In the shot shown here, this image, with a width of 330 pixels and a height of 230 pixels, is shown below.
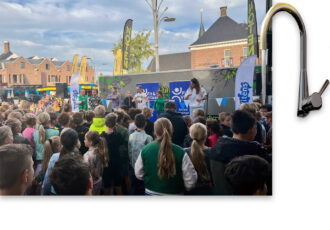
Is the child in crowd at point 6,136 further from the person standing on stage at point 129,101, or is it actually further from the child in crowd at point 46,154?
the person standing on stage at point 129,101

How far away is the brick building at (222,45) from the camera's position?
219cm

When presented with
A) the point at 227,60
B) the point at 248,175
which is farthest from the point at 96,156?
the point at 227,60

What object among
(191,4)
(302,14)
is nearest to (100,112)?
(191,4)

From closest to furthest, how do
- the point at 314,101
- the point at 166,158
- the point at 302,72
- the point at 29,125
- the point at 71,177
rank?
1. the point at 314,101
2. the point at 302,72
3. the point at 166,158
4. the point at 71,177
5. the point at 29,125

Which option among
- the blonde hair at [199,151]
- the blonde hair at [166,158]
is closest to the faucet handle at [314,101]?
the blonde hair at [199,151]

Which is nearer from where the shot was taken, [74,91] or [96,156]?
[96,156]

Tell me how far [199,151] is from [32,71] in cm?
161

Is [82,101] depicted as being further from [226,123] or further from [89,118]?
[226,123]

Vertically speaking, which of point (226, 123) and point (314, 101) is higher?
point (314, 101)

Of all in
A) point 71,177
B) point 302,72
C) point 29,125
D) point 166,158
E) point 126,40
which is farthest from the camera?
point 29,125

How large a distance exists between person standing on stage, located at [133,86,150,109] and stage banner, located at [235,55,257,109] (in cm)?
77

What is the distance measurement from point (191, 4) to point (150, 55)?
21.2 inches

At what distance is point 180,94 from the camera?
2.32 m
